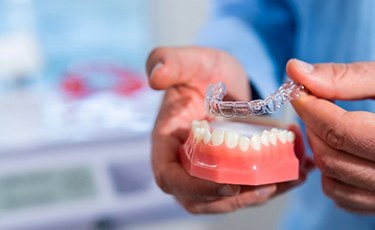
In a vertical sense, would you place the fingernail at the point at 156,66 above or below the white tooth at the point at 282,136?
above

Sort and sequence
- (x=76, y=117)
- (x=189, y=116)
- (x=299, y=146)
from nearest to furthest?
(x=299, y=146)
(x=189, y=116)
(x=76, y=117)

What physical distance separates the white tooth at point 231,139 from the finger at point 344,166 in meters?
0.09

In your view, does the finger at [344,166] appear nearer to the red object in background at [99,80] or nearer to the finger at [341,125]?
the finger at [341,125]

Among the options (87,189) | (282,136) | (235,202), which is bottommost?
(87,189)

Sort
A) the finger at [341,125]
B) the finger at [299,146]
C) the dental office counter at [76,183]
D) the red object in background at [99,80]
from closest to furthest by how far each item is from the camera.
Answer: the finger at [341,125] < the finger at [299,146] < the dental office counter at [76,183] < the red object in background at [99,80]

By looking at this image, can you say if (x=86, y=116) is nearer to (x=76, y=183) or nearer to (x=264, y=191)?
(x=76, y=183)

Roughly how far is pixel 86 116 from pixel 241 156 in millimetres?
932

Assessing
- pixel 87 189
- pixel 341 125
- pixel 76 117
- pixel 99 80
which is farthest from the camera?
pixel 99 80

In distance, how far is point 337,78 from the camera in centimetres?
53

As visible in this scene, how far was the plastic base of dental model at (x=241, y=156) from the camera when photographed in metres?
0.52

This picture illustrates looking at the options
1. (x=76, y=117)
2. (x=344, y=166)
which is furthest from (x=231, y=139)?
(x=76, y=117)

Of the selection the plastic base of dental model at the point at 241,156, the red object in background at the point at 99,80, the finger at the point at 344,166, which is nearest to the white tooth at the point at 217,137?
the plastic base of dental model at the point at 241,156

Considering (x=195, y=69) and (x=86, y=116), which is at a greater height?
(x=195, y=69)

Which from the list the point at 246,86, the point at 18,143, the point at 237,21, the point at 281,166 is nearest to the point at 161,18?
the point at 18,143
